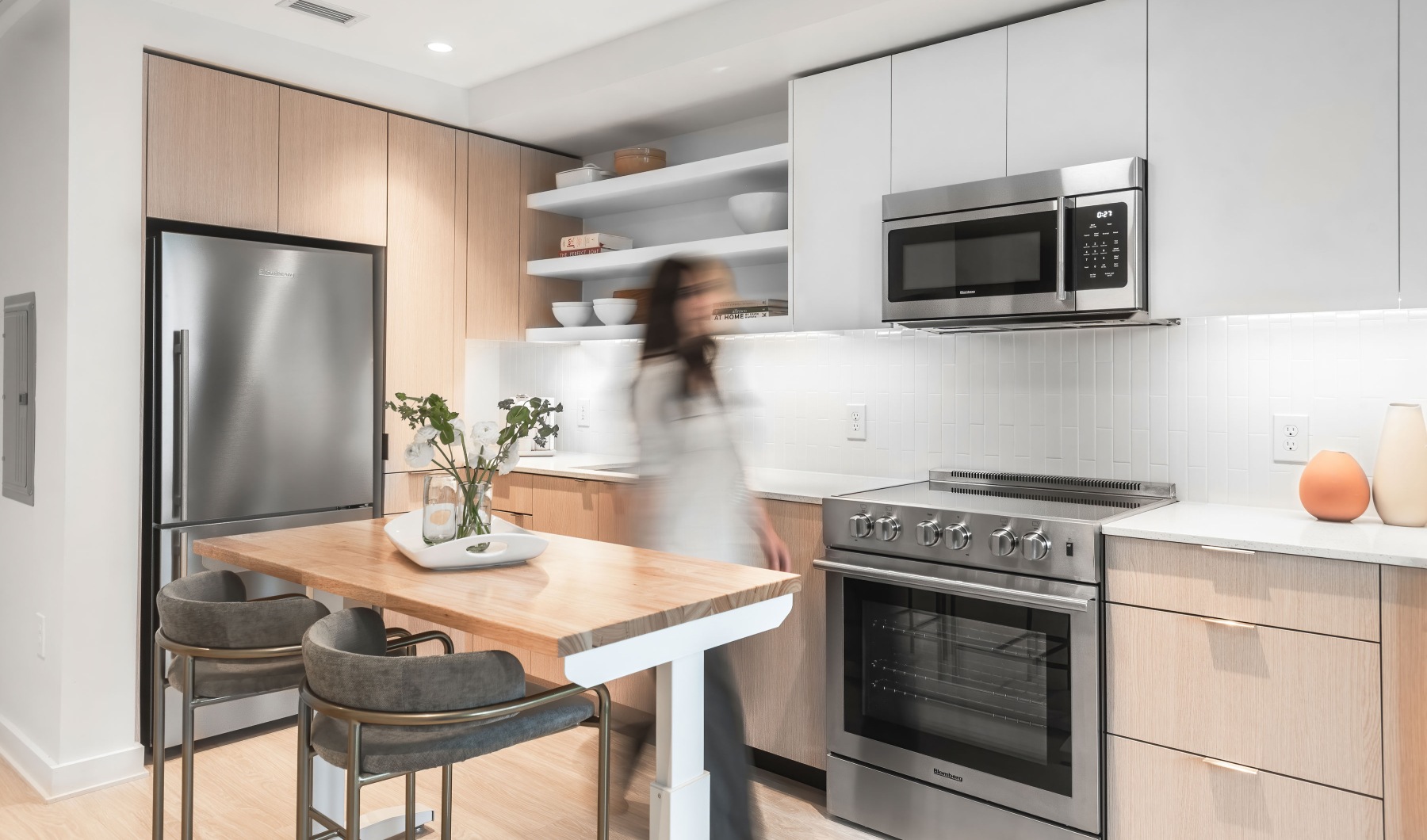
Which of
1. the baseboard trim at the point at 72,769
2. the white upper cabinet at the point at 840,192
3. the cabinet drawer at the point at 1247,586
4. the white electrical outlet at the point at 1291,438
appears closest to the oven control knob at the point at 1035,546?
the cabinet drawer at the point at 1247,586

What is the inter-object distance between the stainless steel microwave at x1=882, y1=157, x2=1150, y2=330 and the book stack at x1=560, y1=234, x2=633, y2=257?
149 cm

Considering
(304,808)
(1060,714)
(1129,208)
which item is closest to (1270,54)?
(1129,208)

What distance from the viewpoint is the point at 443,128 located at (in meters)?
3.86

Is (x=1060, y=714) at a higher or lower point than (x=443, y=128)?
lower

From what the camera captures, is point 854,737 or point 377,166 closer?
point 854,737

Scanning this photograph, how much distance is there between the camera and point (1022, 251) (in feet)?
8.30

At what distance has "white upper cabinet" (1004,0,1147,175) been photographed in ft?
8.01

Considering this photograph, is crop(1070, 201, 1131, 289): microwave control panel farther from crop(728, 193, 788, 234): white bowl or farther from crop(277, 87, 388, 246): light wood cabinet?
crop(277, 87, 388, 246): light wood cabinet

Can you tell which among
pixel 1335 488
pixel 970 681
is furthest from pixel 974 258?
pixel 970 681

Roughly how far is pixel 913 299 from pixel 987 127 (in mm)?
533

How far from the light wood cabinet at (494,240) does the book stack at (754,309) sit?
1.19 metres

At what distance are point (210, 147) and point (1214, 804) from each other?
3.52m

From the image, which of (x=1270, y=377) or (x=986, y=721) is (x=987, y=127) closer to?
(x=1270, y=377)

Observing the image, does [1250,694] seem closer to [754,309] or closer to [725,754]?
[725,754]
